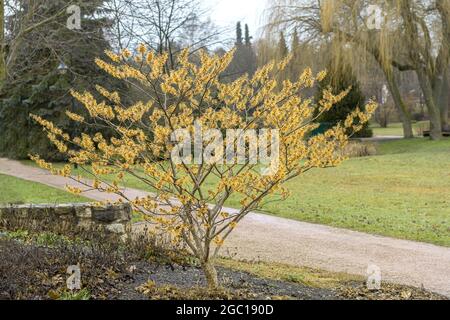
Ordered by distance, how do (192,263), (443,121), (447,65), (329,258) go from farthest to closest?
→ (443,121) → (447,65) → (329,258) → (192,263)

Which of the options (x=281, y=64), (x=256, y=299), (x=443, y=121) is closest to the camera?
(x=256, y=299)

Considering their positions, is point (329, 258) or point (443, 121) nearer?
point (329, 258)

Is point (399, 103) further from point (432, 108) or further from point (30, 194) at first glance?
point (30, 194)

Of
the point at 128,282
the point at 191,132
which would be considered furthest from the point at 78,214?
the point at 191,132

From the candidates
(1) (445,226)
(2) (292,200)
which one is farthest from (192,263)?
(2) (292,200)

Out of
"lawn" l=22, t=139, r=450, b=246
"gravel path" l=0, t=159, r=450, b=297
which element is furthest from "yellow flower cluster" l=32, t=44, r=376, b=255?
"lawn" l=22, t=139, r=450, b=246

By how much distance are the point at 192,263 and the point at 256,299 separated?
5.26 feet

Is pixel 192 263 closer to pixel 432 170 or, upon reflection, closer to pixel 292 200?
pixel 292 200

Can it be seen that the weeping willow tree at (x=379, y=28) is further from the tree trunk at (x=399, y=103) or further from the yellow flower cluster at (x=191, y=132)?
the yellow flower cluster at (x=191, y=132)

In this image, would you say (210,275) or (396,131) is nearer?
(210,275)

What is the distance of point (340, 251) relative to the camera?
694 cm

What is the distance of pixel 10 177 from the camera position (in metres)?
17.0

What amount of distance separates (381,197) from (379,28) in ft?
37.6

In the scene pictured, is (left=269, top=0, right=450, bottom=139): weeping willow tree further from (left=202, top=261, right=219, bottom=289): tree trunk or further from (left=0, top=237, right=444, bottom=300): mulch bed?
(left=202, top=261, right=219, bottom=289): tree trunk
